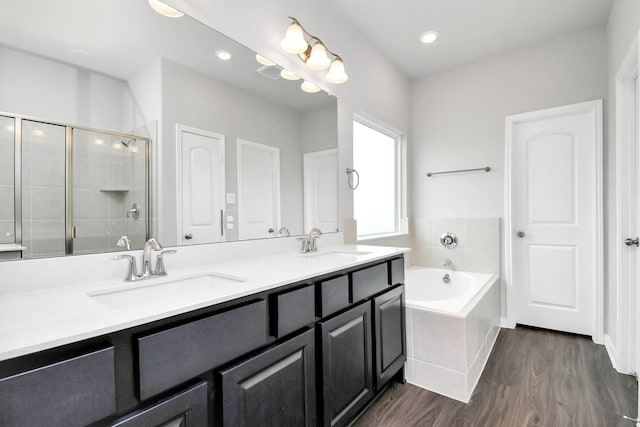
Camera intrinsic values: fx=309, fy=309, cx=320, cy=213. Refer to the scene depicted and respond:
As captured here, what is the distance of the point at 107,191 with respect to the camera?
3.77 feet

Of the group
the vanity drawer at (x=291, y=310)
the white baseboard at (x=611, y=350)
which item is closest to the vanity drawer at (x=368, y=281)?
the vanity drawer at (x=291, y=310)

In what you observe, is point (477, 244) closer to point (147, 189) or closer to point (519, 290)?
point (519, 290)

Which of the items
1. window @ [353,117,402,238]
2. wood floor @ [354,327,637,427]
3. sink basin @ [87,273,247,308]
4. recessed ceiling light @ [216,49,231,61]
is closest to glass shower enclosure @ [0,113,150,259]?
sink basin @ [87,273,247,308]

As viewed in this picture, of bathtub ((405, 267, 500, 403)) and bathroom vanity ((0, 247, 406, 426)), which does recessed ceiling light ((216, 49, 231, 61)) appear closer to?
bathroom vanity ((0, 247, 406, 426))

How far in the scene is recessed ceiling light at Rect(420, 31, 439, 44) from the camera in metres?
2.68

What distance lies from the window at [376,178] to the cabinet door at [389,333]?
972 millimetres

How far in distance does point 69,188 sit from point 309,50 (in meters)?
1.55

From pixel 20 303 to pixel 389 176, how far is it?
306cm

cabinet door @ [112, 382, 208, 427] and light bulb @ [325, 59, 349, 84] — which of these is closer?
cabinet door @ [112, 382, 208, 427]

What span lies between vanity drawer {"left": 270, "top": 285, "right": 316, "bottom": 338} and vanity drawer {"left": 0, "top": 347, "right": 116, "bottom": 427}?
49 centimetres

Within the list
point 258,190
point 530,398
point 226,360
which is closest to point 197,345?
point 226,360

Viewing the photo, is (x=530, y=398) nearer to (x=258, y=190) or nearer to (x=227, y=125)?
(x=258, y=190)

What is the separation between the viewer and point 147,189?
127 cm

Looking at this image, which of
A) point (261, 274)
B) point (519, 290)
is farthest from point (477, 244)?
point (261, 274)
